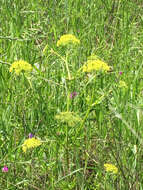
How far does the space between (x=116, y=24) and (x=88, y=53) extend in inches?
19.9

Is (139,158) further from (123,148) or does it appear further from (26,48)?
(26,48)

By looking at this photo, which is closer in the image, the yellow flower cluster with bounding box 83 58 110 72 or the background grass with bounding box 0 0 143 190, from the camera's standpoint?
Answer: the yellow flower cluster with bounding box 83 58 110 72

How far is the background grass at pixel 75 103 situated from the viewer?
5.42ft

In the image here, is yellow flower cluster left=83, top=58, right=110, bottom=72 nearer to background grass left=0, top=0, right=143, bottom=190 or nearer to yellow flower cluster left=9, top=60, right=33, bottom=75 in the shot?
background grass left=0, top=0, right=143, bottom=190

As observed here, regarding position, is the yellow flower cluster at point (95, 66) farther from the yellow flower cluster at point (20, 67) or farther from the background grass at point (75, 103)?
the yellow flower cluster at point (20, 67)

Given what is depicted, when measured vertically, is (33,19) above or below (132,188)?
above

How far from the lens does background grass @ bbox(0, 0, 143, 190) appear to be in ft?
5.42

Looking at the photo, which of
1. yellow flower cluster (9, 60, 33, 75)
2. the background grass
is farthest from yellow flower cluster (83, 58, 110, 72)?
yellow flower cluster (9, 60, 33, 75)

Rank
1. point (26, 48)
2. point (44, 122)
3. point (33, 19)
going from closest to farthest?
point (44, 122), point (26, 48), point (33, 19)

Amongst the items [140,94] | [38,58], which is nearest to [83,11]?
[38,58]

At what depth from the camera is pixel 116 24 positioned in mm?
3047

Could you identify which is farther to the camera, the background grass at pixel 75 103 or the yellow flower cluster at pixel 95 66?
the background grass at pixel 75 103

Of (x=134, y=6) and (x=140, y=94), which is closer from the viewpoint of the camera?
(x=140, y=94)

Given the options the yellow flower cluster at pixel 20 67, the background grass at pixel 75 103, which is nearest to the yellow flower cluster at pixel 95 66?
the background grass at pixel 75 103
